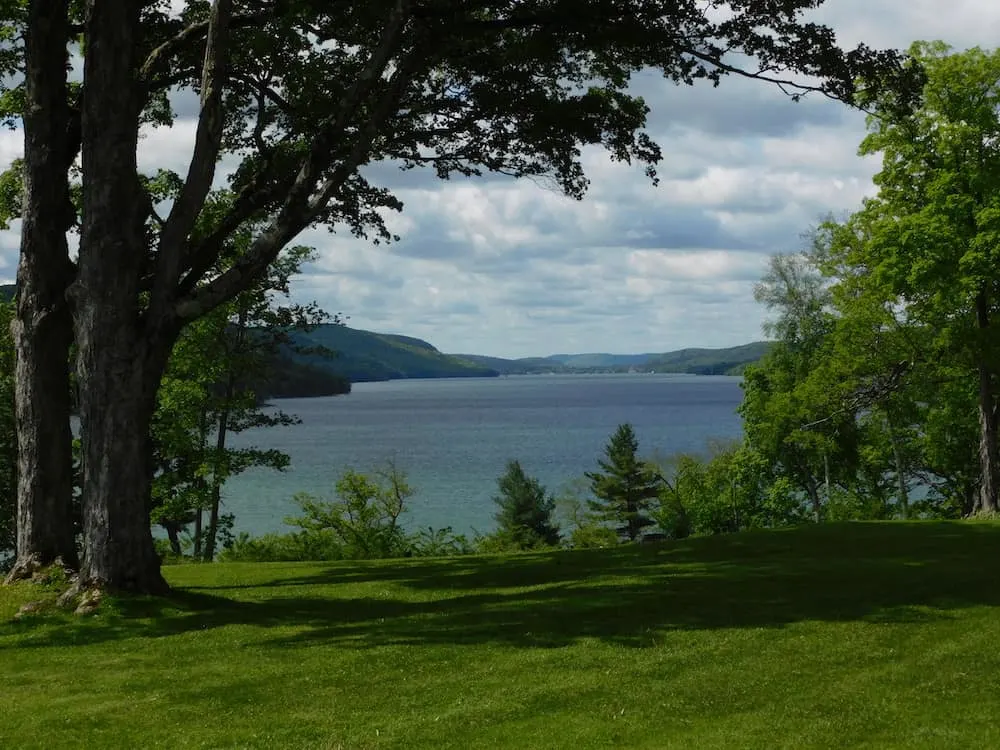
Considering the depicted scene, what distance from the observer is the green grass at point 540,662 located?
8414mm

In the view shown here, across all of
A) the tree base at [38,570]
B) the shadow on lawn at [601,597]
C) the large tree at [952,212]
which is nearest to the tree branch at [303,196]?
the shadow on lawn at [601,597]

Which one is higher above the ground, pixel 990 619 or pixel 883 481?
pixel 990 619

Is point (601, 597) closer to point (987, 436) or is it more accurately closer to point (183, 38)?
point (183, 38)

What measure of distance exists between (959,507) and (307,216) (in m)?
42.4

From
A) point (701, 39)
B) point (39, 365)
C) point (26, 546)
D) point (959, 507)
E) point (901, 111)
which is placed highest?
point (701, 39)

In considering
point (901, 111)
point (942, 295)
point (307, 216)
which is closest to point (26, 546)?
point (307, 216)

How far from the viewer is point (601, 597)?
47.7 ft

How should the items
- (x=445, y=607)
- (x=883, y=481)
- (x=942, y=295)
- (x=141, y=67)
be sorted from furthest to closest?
(x=883, y=481), (x=942, y=295), (x=141, y=67), (x=445, y=607)

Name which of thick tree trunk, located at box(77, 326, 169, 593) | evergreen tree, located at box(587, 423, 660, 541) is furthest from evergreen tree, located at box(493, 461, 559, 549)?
thick tree trunk, located at box(77, 326, 169, 593)

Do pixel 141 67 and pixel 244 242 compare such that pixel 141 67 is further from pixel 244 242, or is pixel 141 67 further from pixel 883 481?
pixel 883 481

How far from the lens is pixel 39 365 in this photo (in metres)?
16.8

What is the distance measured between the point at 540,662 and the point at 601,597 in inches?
161

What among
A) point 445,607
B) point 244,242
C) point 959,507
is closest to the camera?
point 445,607

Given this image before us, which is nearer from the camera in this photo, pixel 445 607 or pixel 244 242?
pixel 445 607
